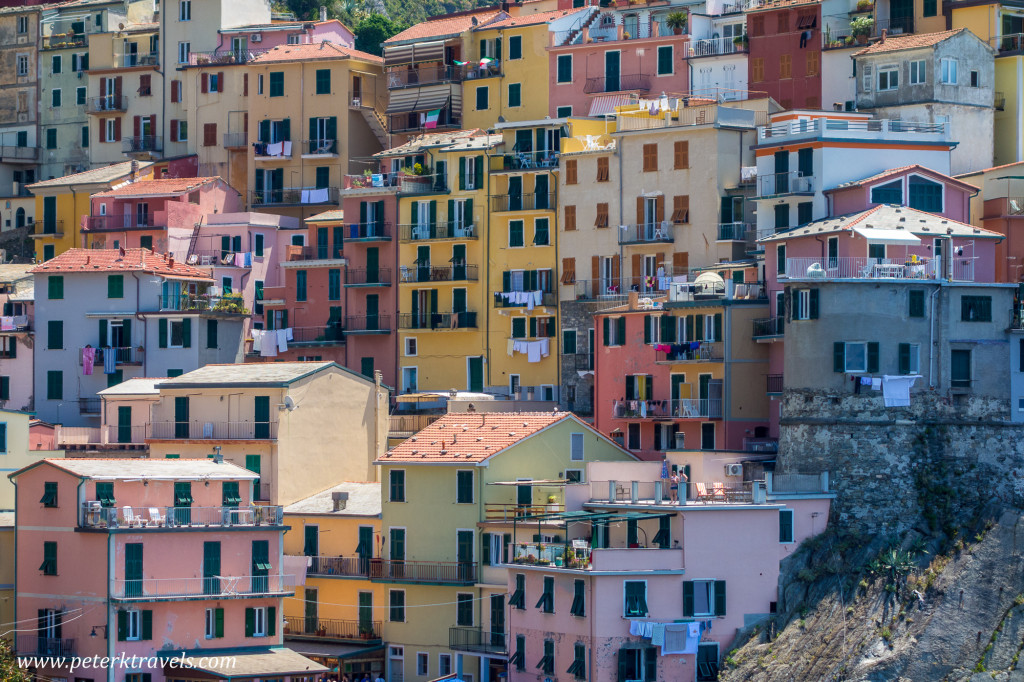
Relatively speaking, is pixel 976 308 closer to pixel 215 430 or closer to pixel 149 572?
pixel 149 572

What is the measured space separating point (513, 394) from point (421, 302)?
Answer: 6.53 m

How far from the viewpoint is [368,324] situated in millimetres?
98125

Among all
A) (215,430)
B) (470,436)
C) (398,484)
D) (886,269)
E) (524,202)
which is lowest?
(398,484)

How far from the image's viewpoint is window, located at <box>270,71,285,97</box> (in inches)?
4291

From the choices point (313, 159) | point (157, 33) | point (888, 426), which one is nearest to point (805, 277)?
point (888, 426)

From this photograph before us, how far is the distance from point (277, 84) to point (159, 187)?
27.0 feet

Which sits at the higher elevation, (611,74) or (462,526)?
(611,74)

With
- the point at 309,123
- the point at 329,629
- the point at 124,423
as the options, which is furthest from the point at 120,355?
the point at 329,629

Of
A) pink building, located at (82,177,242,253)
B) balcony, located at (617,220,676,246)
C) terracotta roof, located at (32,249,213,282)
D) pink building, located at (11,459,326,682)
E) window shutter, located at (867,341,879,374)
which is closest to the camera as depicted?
pink building, located at (11,459,326,682)

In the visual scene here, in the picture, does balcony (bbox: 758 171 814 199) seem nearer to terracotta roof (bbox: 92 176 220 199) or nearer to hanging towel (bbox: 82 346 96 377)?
hanging towel (bbox: 82 346 96 377)

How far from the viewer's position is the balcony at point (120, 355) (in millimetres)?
96188

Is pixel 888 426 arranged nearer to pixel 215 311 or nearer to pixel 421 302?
pixel 421 302

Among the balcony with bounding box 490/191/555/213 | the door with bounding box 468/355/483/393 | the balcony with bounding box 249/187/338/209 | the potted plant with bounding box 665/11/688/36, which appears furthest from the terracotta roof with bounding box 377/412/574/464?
the balcony with bounding box 249/187/338/209

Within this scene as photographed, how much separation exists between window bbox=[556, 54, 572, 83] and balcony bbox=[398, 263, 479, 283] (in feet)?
37.7
